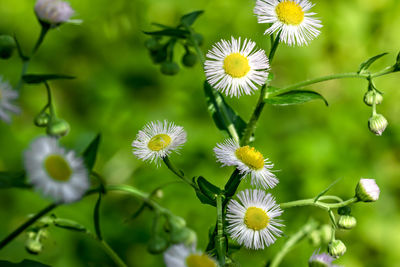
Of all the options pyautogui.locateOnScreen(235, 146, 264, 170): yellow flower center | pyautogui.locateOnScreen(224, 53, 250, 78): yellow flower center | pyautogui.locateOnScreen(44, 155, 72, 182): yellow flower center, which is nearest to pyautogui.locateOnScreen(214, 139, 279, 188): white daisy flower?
pyautogui.locateOnScreen(235, 146, 264, 170): yellow flower center

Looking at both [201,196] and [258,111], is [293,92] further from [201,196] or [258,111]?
[201,196]

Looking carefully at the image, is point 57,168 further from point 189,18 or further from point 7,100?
point 189,18

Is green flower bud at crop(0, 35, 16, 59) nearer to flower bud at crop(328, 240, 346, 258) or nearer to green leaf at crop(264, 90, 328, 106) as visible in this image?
green leaf at crop(264, 90, 328, 106)

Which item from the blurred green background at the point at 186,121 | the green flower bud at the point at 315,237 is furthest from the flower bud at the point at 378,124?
the blurred green background at the point at 186,121

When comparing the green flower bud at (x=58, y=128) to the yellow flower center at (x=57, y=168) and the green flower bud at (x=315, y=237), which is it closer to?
the yellow flower center at (x=57, y=168)

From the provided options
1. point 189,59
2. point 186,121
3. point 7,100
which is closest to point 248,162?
point 7,100

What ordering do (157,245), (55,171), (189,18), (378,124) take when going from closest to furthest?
(55,171) → (157,245) → (378,124) → (189,18)

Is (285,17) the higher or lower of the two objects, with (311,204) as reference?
higher
